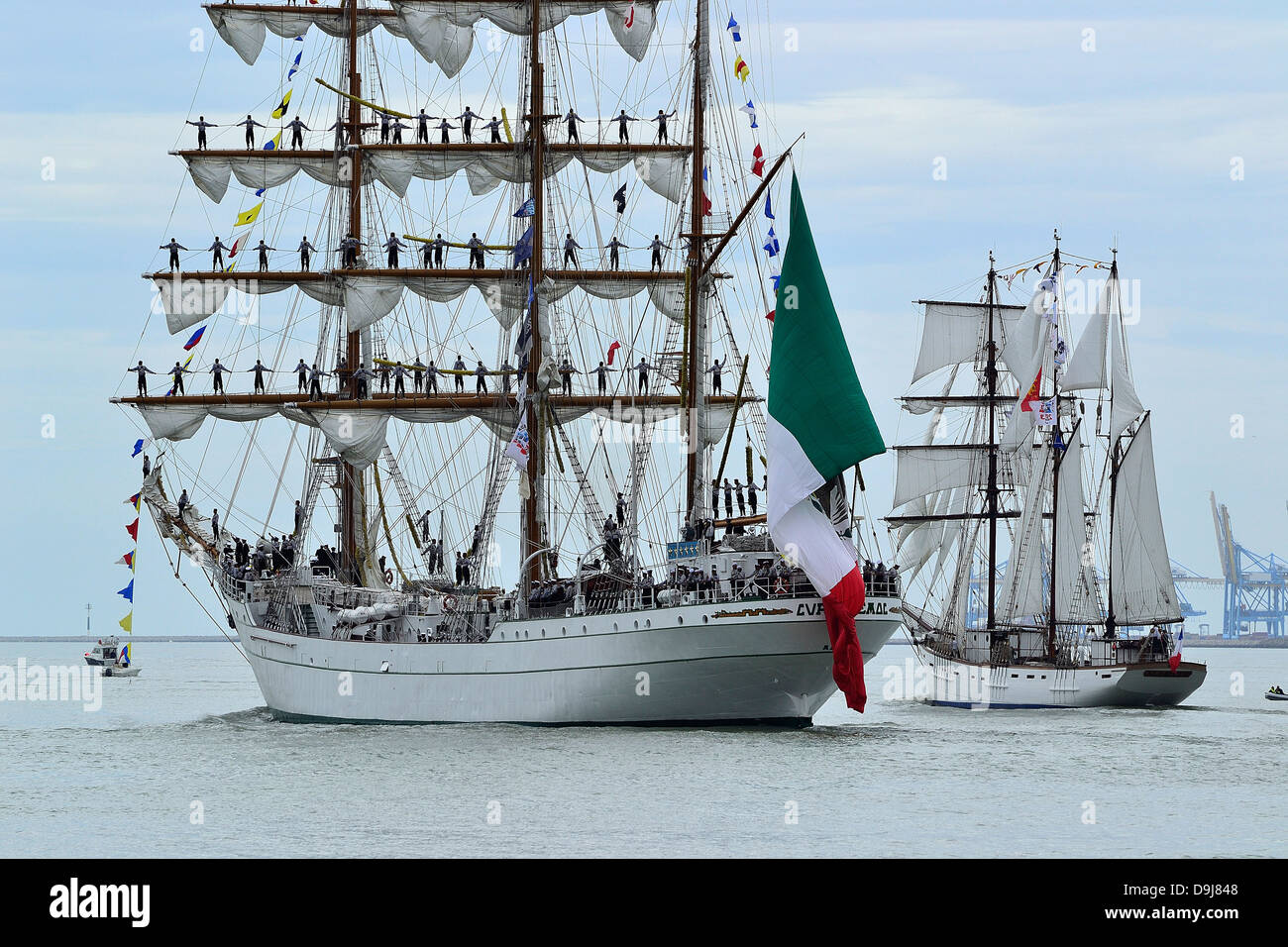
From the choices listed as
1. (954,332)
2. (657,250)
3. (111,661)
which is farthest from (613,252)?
(111,661)

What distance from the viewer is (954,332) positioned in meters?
95.1

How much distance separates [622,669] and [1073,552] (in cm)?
3644

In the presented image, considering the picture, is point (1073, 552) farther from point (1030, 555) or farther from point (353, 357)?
point (353, 357)

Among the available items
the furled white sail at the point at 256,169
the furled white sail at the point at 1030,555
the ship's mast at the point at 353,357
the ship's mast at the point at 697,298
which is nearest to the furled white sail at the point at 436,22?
the ship's mast at the point at 353,357

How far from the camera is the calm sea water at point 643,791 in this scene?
3716cm

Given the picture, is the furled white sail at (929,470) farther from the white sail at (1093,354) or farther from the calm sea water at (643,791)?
the calm sea water at (643,791)

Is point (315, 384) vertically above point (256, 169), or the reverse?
point (256, 169)

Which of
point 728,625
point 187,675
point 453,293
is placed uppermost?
point 453,293

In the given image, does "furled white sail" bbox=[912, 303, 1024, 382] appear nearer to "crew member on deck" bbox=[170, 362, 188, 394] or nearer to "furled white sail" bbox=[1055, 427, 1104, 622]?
"furled white sail" bbox=[1055, 427, 1104, 622]

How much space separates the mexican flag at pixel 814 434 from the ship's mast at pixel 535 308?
39.7 ft

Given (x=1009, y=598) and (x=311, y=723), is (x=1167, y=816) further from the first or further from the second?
(x=1009, y=598)
